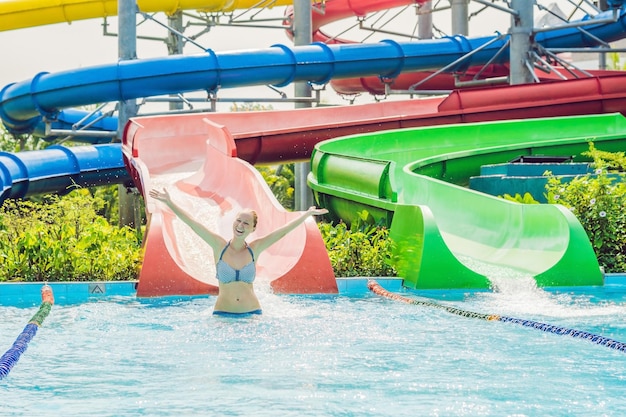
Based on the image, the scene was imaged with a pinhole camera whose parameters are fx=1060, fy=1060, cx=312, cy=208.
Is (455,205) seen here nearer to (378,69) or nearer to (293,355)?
(293,355)

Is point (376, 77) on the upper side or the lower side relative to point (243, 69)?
lower

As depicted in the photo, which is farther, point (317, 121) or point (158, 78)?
point (158, 78)

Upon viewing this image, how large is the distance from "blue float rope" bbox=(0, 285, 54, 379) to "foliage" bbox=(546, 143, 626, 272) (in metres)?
4.72

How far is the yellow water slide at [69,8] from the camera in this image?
20094mm

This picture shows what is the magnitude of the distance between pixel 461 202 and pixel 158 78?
6.90 m

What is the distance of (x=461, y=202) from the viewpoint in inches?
391

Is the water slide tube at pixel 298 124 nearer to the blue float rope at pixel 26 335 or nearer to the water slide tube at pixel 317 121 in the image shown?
the water slide tube at pixel 317 121

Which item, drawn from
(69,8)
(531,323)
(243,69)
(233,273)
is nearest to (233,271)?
(233,273)

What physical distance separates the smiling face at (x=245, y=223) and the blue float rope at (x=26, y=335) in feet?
4.81

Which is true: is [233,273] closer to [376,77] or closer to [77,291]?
[77,291]

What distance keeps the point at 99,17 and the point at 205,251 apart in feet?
39.6

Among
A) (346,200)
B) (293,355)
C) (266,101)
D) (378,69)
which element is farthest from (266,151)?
(293,355)

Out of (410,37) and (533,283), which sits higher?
(410,37)

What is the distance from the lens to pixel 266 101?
1738 cm
